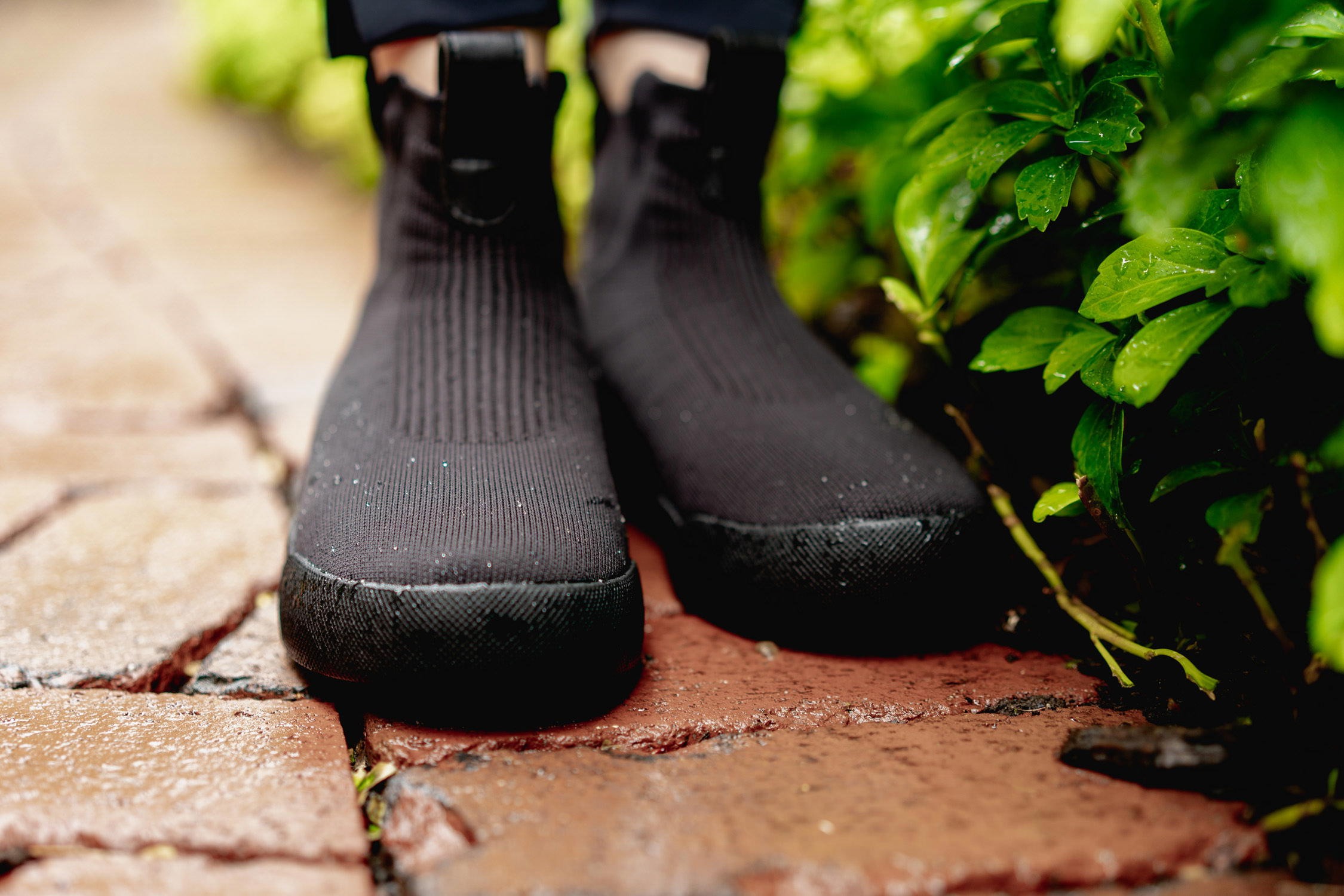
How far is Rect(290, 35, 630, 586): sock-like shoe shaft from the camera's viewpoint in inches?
31.6

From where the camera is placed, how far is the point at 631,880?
1.98 feet

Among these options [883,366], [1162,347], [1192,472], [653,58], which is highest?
[653,58]

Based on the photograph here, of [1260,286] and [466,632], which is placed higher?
[1260,286]

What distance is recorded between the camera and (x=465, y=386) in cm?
100

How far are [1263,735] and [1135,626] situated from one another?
0.18 meters

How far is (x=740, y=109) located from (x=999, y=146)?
1.38 ft

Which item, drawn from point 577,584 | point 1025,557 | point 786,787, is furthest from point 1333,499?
point 577,584

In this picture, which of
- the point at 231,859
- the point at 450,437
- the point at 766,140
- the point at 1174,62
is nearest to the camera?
the point at 1174,62

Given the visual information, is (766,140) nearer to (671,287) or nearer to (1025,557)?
(671,287)

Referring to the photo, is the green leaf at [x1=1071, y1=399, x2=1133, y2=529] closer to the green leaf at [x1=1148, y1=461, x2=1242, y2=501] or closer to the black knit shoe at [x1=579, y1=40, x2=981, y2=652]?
the green leaf at [x1=1148, y1=461, x2=1242, y2=501]

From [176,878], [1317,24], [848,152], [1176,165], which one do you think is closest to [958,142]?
[1317,24]

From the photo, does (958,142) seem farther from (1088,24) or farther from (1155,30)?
(1088,24)

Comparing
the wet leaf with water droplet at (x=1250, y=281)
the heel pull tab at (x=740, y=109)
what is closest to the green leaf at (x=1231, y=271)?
the wet leaf with water droplet at (x=1250, y=281)

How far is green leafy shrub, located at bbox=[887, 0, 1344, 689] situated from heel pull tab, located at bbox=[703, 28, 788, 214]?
0.29m
